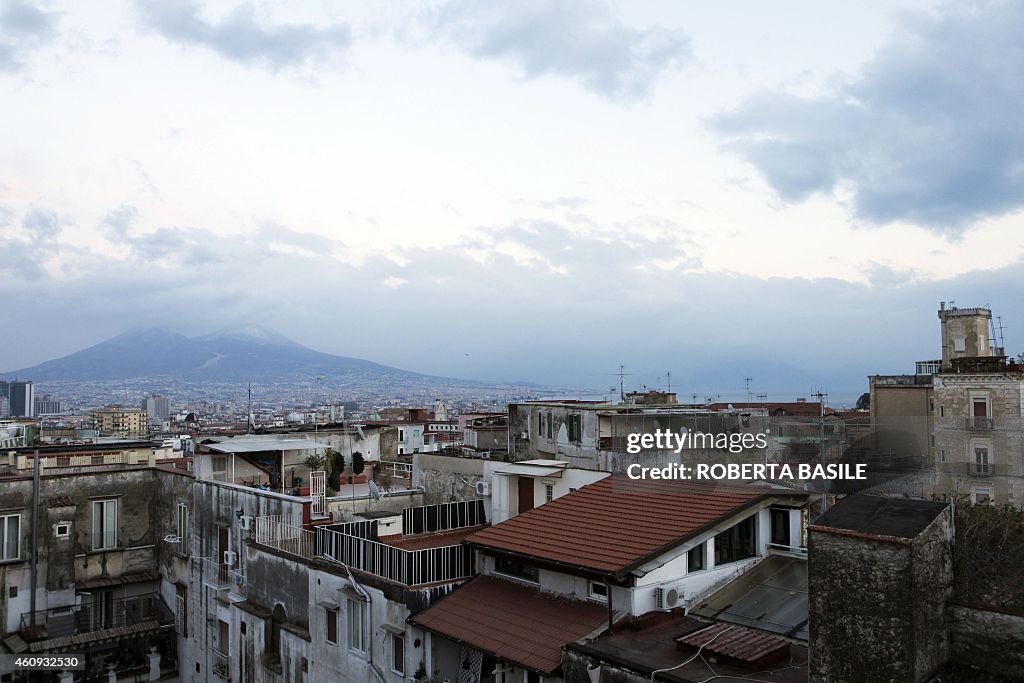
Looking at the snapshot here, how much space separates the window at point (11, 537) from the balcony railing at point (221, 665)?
26.5 ft

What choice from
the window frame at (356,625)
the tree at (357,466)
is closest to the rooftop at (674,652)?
the window frame at (356,625)

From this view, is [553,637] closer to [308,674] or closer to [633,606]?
[633,606]

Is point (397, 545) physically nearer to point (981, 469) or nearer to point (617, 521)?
point (617, 521)

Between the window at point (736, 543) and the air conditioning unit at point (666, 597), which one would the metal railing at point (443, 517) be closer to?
the window at point (736, 543)

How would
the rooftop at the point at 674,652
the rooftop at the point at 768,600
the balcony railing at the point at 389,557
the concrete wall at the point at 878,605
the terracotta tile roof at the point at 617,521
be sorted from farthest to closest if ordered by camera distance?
the balcony railing at the point at 389,557 → the terracotta tile roof at the point at 617,521 → the rooftop at the point at 768,600 → the rooftop at the point at 674,652 → the concrete wall at the point at 878,605

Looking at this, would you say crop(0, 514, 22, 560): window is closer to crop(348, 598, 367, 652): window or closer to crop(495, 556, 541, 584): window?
crop(348, 598, 367, 652): window

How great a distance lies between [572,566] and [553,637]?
1.26m

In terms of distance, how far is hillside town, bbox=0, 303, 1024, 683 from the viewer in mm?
9422

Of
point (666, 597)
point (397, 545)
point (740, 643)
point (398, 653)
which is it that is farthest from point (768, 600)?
point (397, 545)

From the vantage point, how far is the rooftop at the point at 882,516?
9203mm

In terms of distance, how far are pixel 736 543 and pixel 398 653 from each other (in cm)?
714

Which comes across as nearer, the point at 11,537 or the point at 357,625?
the point at 357,625

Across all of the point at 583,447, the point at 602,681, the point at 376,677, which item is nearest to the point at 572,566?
the point at 602,681

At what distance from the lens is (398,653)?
52.0 feet
